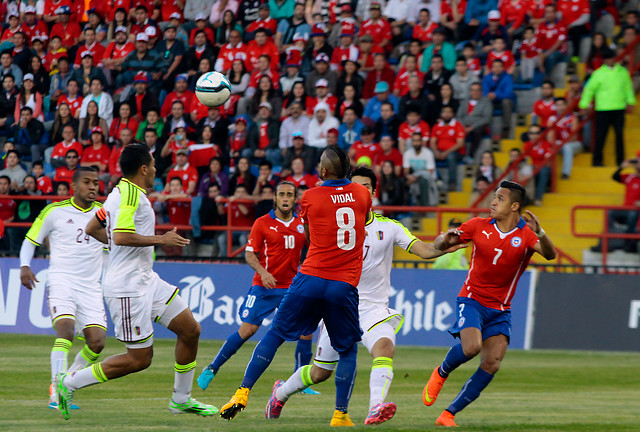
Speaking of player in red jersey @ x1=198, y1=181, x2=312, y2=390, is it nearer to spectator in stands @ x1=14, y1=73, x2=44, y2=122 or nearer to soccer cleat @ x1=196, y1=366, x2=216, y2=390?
soccer cleat @ x1=196, y1=366, x2=216, y2=390

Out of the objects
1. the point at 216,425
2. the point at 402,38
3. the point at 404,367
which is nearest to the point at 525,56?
the point at 402,38

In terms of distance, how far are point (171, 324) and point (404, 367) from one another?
21.7 ft

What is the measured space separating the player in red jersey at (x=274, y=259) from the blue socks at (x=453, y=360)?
9.78ft

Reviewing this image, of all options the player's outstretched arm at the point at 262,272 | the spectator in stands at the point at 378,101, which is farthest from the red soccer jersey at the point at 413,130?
the player's outstretched arm at the point at 262,272

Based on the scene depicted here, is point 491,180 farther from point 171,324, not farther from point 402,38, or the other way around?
point 171,324

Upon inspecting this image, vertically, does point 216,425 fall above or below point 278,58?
below

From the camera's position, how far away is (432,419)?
977cm

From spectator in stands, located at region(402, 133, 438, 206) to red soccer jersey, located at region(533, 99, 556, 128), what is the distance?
257 cm

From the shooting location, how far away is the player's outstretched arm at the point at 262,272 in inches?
444

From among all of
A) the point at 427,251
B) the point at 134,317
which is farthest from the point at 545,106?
the point at 134,317

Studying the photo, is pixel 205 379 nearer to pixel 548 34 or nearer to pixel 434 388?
pixel 434 388

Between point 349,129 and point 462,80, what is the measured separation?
244 cm

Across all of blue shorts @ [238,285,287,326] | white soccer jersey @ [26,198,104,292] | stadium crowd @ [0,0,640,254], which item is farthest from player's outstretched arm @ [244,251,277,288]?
stadium crowd @ [0,0,640,254]

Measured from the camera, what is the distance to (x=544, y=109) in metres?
20.9
